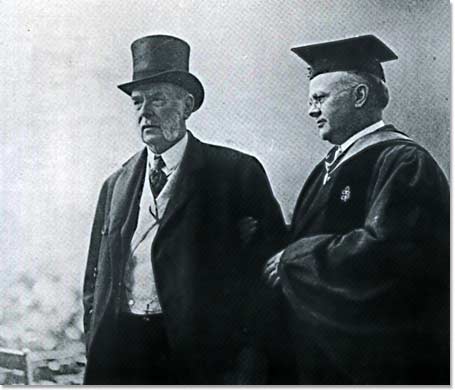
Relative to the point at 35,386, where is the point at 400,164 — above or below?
above

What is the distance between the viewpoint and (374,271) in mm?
3078

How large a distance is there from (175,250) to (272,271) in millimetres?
425

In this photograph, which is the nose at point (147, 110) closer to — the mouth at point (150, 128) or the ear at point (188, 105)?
the mouth at point (150, 128)

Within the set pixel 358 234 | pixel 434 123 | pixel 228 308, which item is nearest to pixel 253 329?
pixel 228 308

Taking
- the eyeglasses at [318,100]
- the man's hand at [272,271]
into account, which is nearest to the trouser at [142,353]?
the man's hand at [272,271]

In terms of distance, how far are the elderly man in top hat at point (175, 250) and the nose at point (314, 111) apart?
1.05 ft

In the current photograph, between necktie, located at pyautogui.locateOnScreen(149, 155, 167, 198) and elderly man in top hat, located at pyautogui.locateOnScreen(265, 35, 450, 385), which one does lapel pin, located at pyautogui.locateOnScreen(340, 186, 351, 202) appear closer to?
elderly man in top hat, located at pyautogui.locateOnScreen(265, 35, 450, 385)

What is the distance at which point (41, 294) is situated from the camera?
3309 mm

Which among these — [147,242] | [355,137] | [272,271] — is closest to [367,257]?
[272,271]

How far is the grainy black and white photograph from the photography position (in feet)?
10.2

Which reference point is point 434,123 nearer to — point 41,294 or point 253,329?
point 253,329

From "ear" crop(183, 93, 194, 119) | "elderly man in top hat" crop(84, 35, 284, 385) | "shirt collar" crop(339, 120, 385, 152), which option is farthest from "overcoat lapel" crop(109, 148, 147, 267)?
"shirt collar" crop(339, 120, 385, 152)

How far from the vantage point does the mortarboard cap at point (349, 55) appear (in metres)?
3.19

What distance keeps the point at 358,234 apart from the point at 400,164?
342 mm
